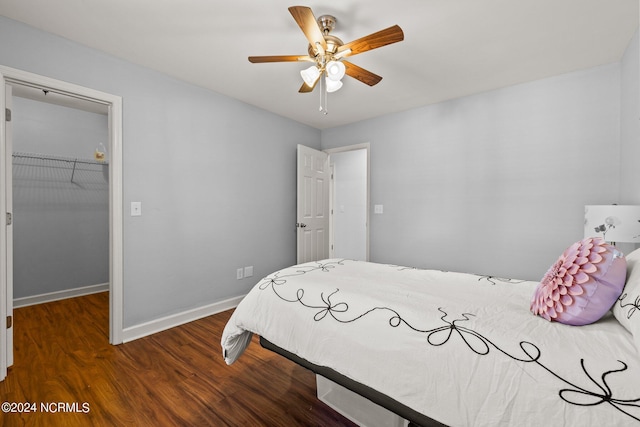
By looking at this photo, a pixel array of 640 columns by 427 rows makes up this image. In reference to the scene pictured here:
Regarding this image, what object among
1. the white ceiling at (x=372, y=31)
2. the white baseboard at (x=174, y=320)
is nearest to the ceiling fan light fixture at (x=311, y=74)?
the white ceiling at (x=372, y=31)

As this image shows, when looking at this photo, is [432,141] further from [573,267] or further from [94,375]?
[94,375]

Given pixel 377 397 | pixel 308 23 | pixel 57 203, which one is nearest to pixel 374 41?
pixel 308 23

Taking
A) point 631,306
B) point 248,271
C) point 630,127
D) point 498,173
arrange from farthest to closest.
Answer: point 248,271 → point 498,173 → point 630,127 → point 631,306

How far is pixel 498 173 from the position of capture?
3.02 meters

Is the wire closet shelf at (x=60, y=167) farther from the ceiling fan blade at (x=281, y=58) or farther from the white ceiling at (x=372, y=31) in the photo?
the ceiling fan blade at (x=281, y=58)

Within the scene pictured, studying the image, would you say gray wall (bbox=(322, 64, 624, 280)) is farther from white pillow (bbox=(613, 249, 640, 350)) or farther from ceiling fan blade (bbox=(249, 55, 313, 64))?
ceiling fan blade (bbox=(249, 55, 313, 64))

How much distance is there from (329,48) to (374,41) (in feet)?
1.08

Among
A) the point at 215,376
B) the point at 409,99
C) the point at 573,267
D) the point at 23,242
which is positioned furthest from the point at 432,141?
the point at 23,242

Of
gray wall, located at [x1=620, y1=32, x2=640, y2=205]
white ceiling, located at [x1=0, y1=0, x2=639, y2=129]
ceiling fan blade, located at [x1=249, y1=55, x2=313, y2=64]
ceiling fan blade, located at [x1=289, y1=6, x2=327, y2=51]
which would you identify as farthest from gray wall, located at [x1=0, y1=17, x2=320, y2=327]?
gray wall, located at [x1=620, y1=32, x2=640, y2=205]

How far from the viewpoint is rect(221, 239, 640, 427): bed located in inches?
33.1

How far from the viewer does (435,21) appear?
193 cm

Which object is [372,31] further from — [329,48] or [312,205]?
[312,205]

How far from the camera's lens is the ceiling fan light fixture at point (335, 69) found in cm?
182

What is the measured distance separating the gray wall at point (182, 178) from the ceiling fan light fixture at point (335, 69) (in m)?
1.75
